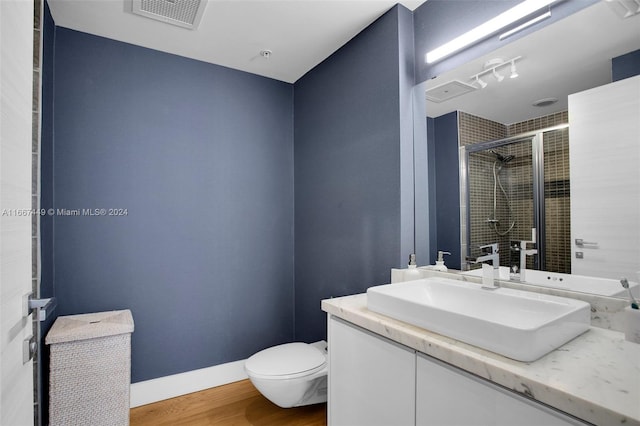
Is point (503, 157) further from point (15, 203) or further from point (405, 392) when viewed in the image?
point (15, 203)

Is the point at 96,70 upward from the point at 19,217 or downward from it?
upward

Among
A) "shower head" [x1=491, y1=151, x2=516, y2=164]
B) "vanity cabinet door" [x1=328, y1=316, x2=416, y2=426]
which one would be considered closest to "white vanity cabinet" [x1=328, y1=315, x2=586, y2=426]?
"vanity cabinet door" [x1=328, y1=316, x2=416, y2=426]

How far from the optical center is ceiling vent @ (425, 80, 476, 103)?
1.63 meters

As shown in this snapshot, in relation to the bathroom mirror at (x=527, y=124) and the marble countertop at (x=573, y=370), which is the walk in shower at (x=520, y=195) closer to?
the bathroom mirror at (x=527, y=124)

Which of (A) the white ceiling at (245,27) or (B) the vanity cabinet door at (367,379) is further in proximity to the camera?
(A) the white ceiling at (245,27)

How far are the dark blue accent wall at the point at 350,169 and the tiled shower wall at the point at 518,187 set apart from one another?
36 cm

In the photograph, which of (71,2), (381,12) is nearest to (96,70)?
(71,2)

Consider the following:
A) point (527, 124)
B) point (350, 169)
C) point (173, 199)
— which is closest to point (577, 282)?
point (527, 124)

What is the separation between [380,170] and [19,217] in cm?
161

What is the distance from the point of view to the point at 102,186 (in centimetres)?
215

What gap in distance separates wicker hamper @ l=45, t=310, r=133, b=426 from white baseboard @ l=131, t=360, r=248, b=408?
0.37 m

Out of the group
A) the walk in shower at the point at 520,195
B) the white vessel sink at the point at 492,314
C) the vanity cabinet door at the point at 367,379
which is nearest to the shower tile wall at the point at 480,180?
the walk in shower at the point at 520,195

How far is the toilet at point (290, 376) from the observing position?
1.80m

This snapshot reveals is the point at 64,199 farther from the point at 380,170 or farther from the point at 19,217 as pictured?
the point at 380,170
